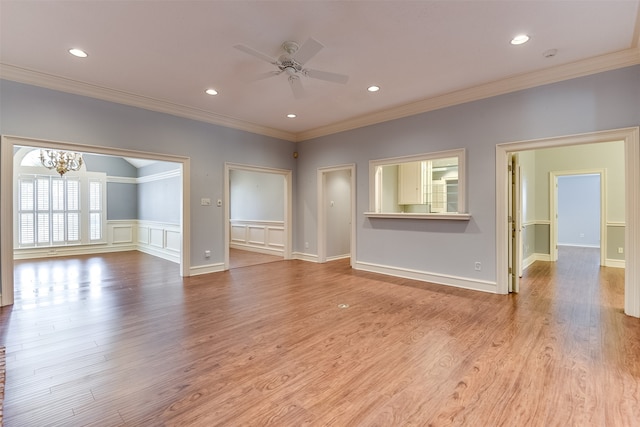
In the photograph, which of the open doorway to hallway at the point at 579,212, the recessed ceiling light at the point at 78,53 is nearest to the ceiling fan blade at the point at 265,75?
the recessed ceiling light at the point at 78,53

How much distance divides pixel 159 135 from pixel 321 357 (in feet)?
14.4

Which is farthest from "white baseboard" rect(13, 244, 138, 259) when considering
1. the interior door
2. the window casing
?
the interior door

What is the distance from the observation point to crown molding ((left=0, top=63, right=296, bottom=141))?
3.66 m

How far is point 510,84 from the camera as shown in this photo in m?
3.91

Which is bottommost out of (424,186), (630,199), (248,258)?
(248,258)

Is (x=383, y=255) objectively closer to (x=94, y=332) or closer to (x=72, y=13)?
(x=94, y=332)

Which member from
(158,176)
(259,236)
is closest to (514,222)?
(259,236)

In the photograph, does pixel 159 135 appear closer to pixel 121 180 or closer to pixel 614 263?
pixel 121 180

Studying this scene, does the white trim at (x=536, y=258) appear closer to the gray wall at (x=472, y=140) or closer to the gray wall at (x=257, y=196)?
the gray wall at (x=472, y=140)

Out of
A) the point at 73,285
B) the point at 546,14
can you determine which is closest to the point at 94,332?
the point at 73,285

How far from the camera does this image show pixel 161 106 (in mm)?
4809

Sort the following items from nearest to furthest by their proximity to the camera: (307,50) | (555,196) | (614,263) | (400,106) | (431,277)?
(307,50)
(431,277)
(400,106)
(614,263)
(555,196)

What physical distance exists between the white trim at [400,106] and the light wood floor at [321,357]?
283 centimetres

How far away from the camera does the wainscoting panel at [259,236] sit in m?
7.55
